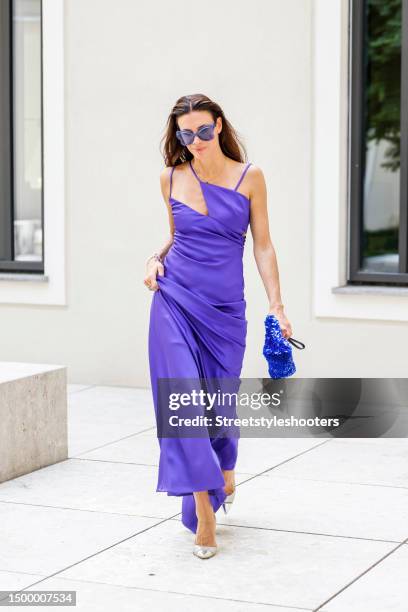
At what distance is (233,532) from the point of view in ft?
16.6

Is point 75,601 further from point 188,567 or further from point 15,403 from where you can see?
point 15,403

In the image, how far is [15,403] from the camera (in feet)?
20.0

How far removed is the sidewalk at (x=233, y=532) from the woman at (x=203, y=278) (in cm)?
25

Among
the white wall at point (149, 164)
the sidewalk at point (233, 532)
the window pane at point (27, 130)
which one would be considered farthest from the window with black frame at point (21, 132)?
the sidewalk at point (233, 532)

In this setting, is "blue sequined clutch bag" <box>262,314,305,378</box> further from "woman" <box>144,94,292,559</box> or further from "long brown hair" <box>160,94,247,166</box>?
"long brown hair" <box>160,94,247,166</box>

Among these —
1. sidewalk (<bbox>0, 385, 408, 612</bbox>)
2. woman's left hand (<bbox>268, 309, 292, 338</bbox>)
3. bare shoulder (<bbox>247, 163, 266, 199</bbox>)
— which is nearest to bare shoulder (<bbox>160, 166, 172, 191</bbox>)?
bare shoulder (<bbox>247, 163, 266, 199</bbox>)

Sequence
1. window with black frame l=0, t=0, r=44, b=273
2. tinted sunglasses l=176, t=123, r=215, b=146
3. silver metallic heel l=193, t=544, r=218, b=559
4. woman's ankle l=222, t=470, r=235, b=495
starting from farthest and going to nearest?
1. window with black frame l=0, t=0, r=44, b=273
2. woman's ankle l=222, t=470, r=235, b=495
3. tinted sunglasses l=176, t=123, r=215, b=146
4. silver metallic heel l=193, t=544, r=218, b=559

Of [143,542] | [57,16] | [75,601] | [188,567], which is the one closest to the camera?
[75,601]

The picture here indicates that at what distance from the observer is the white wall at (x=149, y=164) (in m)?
8.11

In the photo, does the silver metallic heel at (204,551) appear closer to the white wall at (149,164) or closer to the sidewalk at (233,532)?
A: the sidewalk at (233,532)

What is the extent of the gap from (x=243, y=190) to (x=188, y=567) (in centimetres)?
152

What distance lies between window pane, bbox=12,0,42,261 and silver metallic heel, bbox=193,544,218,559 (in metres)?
5.00

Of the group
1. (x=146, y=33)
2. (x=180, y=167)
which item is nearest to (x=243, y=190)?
(x=180, y=167)

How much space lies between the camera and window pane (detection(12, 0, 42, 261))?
9320 millimetres
